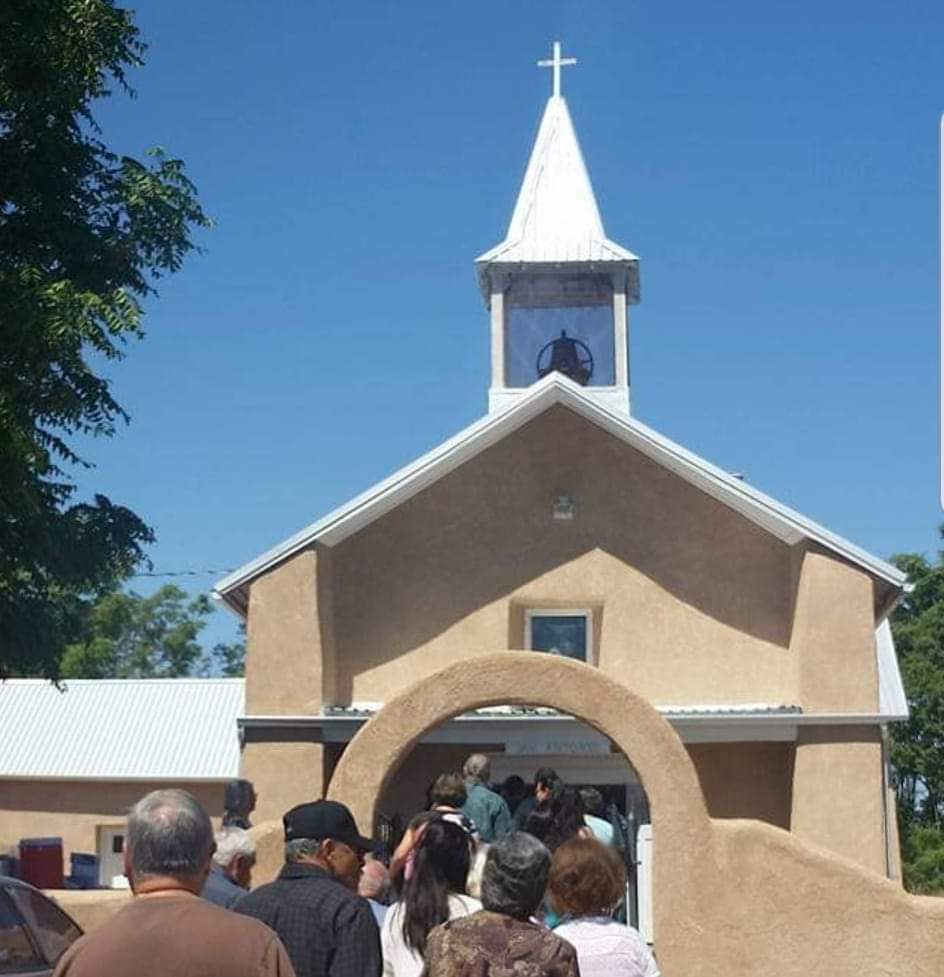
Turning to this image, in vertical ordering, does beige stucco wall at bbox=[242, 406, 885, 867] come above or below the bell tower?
below

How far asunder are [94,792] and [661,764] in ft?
60.7

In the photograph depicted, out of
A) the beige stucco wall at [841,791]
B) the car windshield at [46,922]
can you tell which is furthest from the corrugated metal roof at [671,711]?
the car windshield at [46,922]

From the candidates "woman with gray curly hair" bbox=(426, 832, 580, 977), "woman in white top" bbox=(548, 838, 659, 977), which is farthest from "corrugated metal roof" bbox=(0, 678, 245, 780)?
"woman with gray curly hair" bbox=(426, 832, 580, 977)

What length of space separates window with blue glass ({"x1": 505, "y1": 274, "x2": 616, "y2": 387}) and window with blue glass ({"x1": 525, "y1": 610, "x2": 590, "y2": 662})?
4.04 metres

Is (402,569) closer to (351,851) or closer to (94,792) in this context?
(351,851)

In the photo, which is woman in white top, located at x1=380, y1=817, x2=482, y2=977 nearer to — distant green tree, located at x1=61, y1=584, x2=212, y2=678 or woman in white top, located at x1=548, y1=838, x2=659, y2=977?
woman in white top, located at x1=548, y1=838, x2=659, y2=977

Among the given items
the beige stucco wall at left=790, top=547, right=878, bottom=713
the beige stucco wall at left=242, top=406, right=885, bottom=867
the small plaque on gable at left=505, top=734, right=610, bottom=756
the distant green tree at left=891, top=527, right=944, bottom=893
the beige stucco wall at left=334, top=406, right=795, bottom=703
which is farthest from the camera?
the distant green tree at left=891, top=527, right=944, bottom=893

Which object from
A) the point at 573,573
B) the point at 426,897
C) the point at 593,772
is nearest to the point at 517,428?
the point at 573,573

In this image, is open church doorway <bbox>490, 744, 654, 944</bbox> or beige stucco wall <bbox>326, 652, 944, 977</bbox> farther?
open church doorway <bbox>490, 744, 654, 944</bbox>

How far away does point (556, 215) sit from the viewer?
21.7m

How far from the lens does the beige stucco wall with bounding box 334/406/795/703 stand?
55.8 feet

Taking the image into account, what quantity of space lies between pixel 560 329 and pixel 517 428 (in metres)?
3.72

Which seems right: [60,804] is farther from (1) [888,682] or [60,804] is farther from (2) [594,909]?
(2) [594,909]

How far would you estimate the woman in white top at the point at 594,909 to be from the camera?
5.39m
